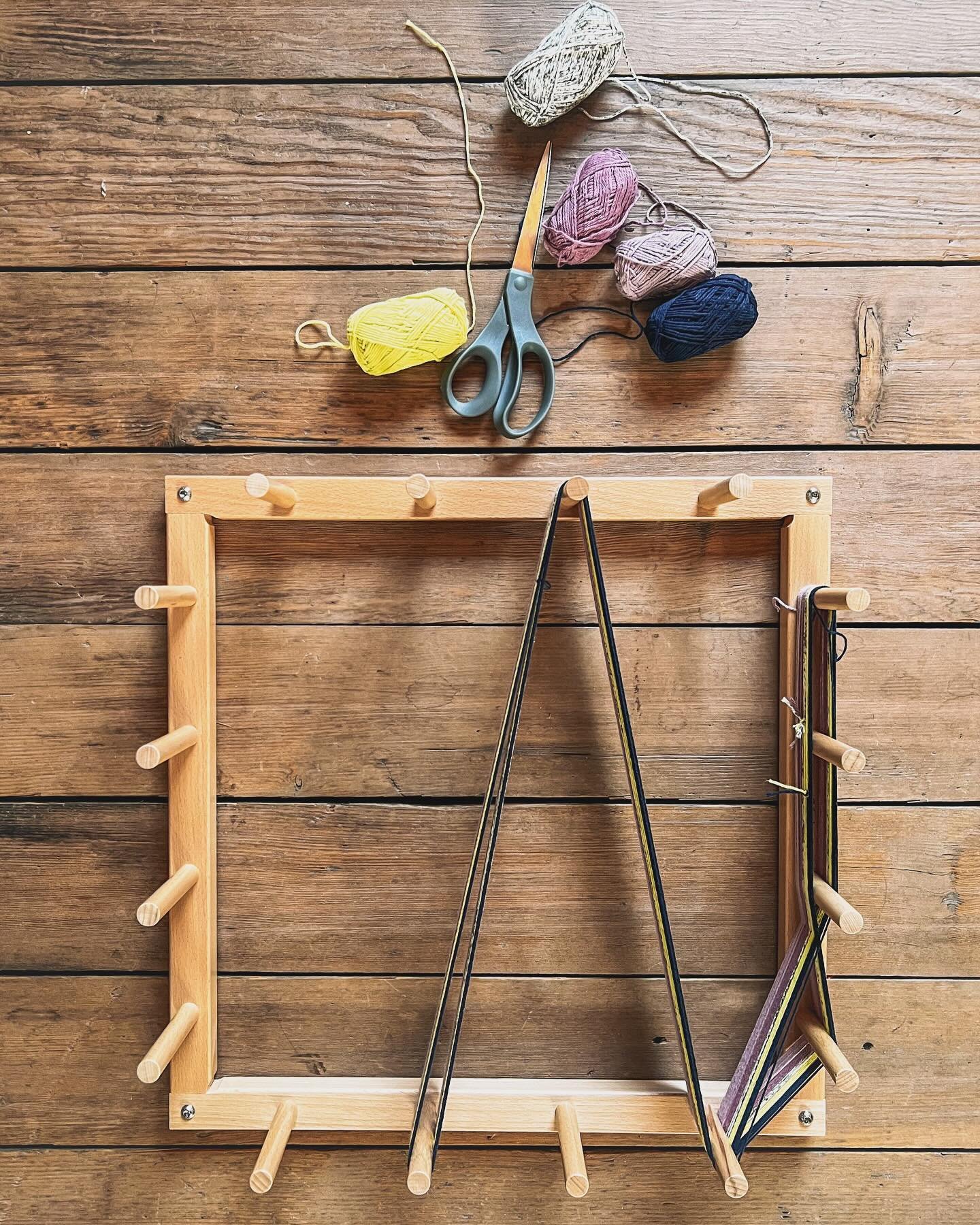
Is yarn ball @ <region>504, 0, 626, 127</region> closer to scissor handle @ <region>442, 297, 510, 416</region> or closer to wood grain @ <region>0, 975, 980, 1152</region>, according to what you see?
scissor handle @ <region>442, 297, 510, 416</region>

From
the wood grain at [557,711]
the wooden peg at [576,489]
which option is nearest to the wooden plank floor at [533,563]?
the wood grain at [557,711]

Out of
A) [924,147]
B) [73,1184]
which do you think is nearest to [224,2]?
[924,147]

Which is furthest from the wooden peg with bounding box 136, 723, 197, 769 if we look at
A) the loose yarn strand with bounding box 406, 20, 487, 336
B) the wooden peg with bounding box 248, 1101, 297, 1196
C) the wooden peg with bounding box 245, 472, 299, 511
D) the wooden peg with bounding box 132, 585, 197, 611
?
the loose yarn strand with bounding box 406, 20, 487, 336

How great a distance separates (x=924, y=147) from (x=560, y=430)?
1.41 ft

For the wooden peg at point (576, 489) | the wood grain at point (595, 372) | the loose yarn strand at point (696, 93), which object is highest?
the loose yarn strand at point (696, 93)

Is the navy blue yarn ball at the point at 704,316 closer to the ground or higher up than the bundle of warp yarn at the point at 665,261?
closer to the ground

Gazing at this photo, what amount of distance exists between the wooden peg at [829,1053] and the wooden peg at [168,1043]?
20.9 inches

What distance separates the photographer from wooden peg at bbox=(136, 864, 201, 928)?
67 cm

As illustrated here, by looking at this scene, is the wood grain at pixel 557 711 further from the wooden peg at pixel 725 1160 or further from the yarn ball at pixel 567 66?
the yarn ball at pixel 567 66

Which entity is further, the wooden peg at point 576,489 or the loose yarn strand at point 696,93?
the loose yarn strand at point 696,93

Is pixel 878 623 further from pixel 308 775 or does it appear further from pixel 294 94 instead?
pixel 294 94

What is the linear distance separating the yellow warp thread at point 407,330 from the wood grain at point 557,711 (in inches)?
9.8

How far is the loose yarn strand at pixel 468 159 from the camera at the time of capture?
2.63 ft

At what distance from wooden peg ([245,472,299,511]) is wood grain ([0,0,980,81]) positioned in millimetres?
408
